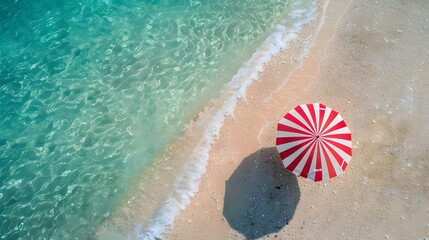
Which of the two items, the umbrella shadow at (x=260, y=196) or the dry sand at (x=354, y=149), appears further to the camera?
the umbrella shadow at (x=260, y=196)

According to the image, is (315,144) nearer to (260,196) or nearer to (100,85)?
(260,196)

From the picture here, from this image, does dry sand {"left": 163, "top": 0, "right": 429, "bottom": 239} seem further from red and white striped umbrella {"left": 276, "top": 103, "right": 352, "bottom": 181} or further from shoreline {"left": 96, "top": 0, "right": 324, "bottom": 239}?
red and white striped umbrella {"left": 276, "top": 103, "right": 352, "bottom": 181}

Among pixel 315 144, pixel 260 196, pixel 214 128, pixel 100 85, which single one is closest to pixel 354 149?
pixel 315 144

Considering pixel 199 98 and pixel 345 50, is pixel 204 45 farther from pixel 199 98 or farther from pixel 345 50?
pixel 345 50

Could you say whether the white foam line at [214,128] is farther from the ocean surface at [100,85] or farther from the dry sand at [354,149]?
the dry sand at [354,149]

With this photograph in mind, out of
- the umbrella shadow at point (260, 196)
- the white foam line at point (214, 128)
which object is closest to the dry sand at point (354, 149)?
the umbrella shadow at point (260, 196)

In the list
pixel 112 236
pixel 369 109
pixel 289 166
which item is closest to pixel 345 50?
pixel 369 109
